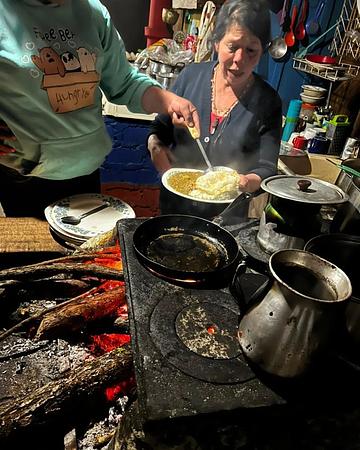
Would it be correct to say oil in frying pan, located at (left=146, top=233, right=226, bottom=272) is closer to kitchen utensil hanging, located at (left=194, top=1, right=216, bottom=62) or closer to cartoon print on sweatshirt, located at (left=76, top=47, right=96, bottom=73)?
cartoon print on sweatshirt, located at (left=76, top=47, right=96, bottom=73)

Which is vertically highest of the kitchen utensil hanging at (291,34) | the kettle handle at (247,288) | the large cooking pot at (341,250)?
the kitchen utensil hanging at (291,34)

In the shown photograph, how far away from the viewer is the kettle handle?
3.39 feet

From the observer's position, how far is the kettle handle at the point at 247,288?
1033 mm

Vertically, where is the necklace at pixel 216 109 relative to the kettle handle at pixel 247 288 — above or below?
above

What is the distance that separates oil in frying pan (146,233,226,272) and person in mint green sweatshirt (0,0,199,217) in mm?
893

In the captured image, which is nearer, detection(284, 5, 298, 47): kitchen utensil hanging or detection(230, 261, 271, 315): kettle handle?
detection(230, 261, 271, 315): kettle handle

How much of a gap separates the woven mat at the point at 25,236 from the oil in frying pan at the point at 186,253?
83cm

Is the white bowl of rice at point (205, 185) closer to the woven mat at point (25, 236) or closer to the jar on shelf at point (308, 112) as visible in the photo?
the woven mat at point (25, 236)

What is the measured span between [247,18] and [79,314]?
1945 millimetres

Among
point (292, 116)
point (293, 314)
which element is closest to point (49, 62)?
point (293, 314)

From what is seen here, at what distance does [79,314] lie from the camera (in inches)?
60.4

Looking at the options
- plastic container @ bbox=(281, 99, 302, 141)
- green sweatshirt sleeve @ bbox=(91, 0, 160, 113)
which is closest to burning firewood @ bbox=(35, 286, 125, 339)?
green sweatshirt sleeve @ bbox=(91, 0, 160, 113)

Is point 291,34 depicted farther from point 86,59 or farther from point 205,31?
point 86,59

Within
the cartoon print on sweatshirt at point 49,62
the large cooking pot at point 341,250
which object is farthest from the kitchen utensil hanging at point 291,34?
the large cooking pot at point 341,250
